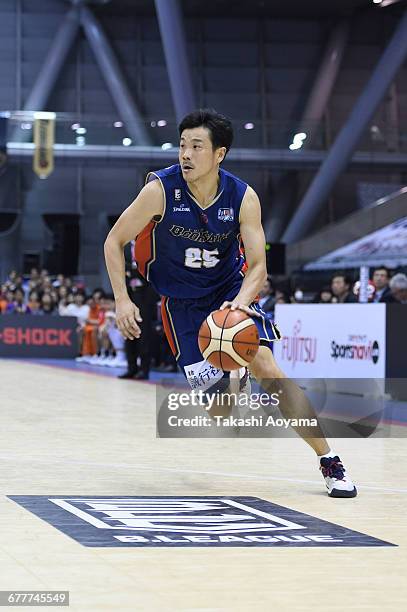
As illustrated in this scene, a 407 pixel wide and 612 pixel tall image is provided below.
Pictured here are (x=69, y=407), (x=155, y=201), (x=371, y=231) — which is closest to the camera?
(x=155, y=201)

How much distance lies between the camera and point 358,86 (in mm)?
47094

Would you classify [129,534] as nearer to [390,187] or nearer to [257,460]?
[257,460]

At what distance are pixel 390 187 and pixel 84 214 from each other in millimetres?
12710

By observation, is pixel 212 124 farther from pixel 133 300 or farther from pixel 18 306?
pixel 18 306

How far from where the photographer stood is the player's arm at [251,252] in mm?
6727

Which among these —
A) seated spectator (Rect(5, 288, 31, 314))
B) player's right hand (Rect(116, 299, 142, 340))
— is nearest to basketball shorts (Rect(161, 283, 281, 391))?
player's right hand (Rect(116, 299, 142, 340))

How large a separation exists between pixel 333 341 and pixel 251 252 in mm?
8669

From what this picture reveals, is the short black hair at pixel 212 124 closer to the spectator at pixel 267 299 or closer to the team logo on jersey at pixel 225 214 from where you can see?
the team logo on jersey at pixel 225 214

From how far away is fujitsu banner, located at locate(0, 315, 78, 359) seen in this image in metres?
27.5

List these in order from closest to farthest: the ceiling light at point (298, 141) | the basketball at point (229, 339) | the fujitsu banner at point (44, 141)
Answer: the basketball at point (229, 339), the fujitsu banner at point (44, 141), the ceiling light at point (298, 141)

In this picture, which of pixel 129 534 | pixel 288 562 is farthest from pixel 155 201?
pixel 288 562

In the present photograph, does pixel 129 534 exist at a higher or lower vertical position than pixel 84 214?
lower

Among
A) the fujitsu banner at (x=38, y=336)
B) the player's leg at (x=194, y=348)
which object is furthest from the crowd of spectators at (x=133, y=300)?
the player's leg at (x=194, y=348)

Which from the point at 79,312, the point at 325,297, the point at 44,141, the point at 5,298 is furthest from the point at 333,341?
the point at 44,141
